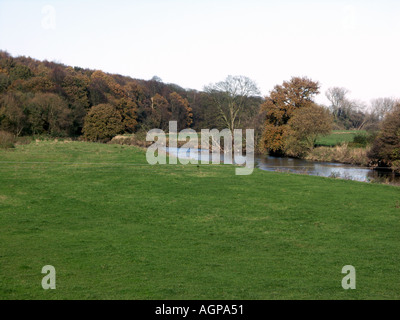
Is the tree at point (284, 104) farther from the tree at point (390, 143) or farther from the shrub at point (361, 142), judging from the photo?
the tree at point (390, 143)

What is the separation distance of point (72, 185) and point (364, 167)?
24.3 metres

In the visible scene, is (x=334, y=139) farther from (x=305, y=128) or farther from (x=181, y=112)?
(x=181, y=112)

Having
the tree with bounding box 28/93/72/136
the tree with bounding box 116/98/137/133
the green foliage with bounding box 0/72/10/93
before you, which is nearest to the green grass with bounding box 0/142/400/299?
the tree with bounding box 28/93/72/136

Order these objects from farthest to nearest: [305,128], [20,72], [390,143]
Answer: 1. [20,72]
2. [305,128]
3. [390,143]

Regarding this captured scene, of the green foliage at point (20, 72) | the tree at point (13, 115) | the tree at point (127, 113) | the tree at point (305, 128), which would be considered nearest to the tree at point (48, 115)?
the tree at point (13, 115)

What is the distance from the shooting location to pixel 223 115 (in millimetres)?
52938

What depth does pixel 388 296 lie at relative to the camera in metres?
6.09

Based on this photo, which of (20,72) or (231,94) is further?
(20,72)

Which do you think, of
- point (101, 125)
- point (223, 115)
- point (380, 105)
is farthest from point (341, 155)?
point (380, 105)

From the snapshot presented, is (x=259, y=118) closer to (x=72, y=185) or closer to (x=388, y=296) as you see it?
(x=72, y=185)

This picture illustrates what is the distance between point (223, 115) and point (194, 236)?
144ft

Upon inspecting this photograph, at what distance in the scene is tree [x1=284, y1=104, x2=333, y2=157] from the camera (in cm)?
3797

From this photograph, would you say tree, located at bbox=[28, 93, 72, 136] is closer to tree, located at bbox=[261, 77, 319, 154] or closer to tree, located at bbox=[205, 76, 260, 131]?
tree, located at bbox=[205, 76, 260, 131]

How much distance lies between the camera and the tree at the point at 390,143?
27.8m
